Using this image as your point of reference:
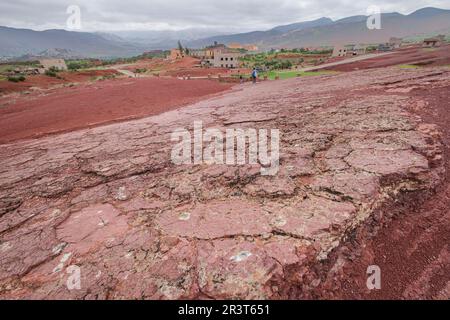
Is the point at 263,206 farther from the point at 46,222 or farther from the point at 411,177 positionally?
the point at 46,222

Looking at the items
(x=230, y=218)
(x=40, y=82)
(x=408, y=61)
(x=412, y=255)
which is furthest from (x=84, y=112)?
(x=408, y=61)

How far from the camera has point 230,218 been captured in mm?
2248

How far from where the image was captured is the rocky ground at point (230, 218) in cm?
173

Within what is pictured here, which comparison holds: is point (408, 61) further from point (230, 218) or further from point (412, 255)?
point (230, 218)

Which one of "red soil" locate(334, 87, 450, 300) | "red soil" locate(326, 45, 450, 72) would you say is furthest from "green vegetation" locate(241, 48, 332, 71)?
"red soil" locate(334, 87, 450, 300)

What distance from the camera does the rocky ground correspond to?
67.9 inches

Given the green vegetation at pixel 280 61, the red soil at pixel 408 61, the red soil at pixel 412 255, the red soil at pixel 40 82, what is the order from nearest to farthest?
1. the red soil at pixel 412 255
2. the red soil at pixel 408 61
3. the red soil at pixel 40 82
4. the green vegetation at pixel 280 61

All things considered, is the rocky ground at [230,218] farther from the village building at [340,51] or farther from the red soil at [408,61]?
the village building at [340,51]

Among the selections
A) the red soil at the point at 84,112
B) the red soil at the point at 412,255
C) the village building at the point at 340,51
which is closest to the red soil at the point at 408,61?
the red soil at the point at 84,112

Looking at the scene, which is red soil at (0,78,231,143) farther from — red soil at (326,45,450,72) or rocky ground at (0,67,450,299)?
red soil at (326,45,450,72)

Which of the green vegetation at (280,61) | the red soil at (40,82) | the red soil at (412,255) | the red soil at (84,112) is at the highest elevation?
the green vegetation at (280,61)

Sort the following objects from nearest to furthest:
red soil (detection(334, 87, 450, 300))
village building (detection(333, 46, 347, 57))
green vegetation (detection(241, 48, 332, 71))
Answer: red soil (detection(334, 87, 450, 300)) → green vegetation (detection(241, 48, 332, 71)) → village building (detection(333, 46, 347, 57))

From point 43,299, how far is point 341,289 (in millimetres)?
2063

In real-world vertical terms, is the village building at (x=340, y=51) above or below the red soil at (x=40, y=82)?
above
